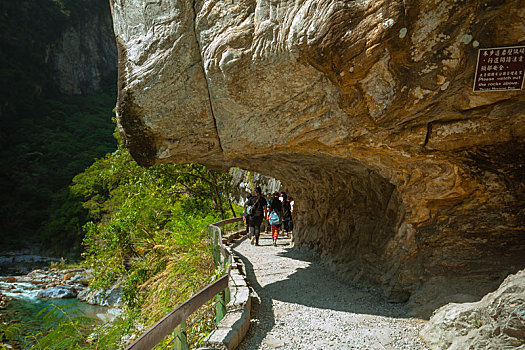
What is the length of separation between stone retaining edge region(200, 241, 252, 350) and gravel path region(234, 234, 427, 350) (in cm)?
15

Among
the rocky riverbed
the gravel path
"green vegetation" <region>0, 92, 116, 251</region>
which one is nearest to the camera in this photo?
the gravel path

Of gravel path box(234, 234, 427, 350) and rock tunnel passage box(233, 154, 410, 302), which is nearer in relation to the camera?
gravel path box(234, 234, 427, 350)

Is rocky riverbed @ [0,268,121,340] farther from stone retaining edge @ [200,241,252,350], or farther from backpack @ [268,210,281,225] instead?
stone retaining edge @ [200,241,252,350]

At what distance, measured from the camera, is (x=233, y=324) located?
3.98 metres

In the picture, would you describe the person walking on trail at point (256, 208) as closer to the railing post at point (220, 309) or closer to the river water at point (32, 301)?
the railing post at point (220, 309)

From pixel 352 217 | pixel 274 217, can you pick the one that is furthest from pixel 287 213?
pixel 352 217

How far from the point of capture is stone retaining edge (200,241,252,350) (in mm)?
3559

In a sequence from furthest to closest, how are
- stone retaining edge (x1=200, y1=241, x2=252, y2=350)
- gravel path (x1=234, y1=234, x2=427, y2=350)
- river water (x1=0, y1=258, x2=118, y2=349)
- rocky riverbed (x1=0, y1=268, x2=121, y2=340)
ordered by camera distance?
rocky riverbed (x1=0, y1=268, x2=121, y2=340) < river water (x1=0, y1=258, x2=118, y2=349) < gravel path (x1=234, y1=234, x2=427, y2=350) < stone retaining edge (x1=200, y1=241, x2=252, y2=350)

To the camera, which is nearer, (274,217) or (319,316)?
(319,316)

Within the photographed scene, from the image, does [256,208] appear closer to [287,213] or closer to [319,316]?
[287,213]

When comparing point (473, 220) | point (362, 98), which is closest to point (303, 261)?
point (473, 220)

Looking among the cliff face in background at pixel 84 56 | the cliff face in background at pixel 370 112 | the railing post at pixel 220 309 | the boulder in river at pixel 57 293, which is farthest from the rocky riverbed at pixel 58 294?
the cliff face in background at pixel 84 56

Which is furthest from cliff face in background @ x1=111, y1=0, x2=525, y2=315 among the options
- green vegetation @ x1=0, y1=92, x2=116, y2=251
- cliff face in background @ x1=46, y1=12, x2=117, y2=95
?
cliff face in background @ x1=46, y1=12, x2=117, y2=95

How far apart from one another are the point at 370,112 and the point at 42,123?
51.4m
